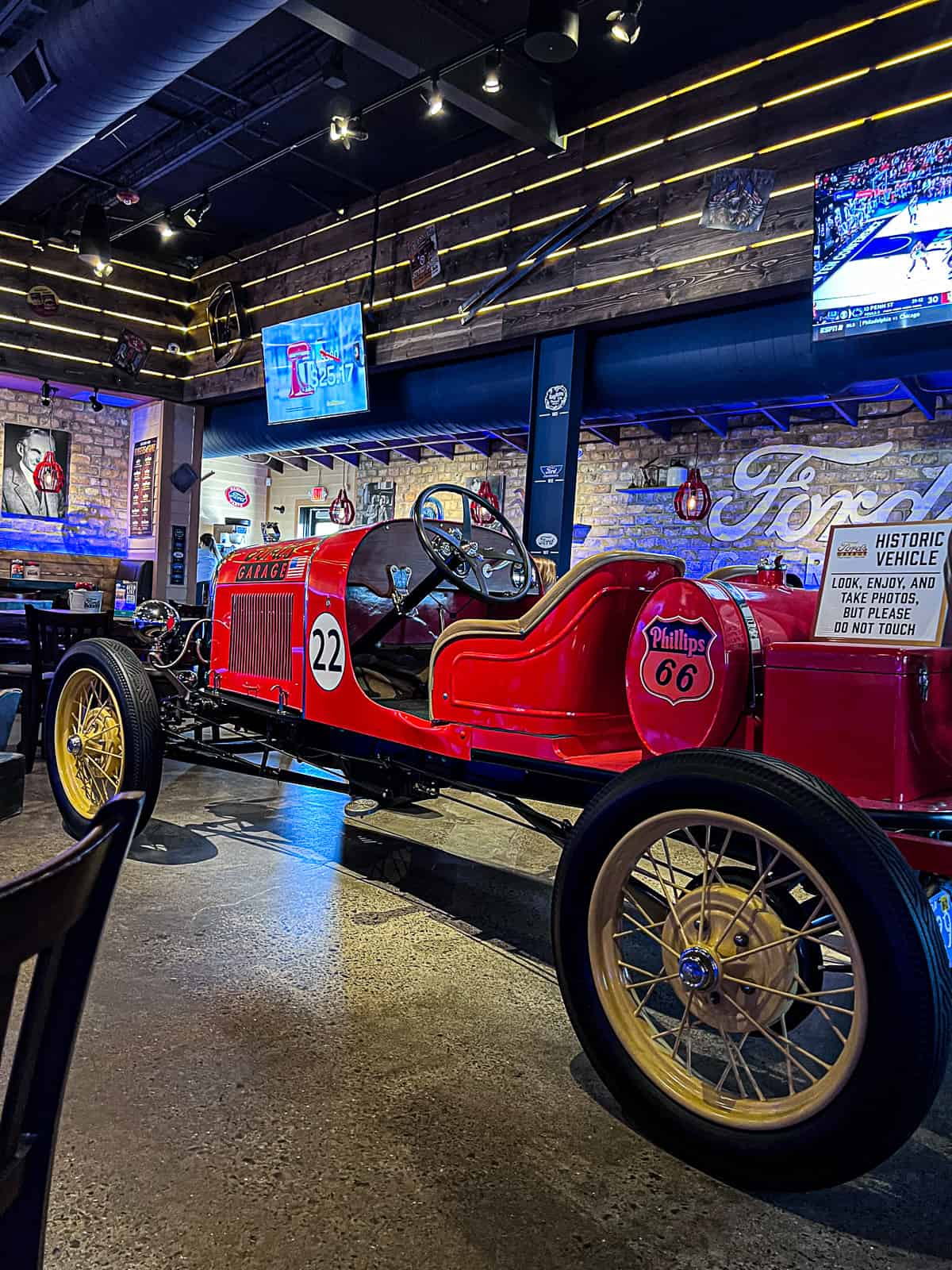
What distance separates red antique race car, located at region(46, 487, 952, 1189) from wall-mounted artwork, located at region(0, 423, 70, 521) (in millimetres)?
8408

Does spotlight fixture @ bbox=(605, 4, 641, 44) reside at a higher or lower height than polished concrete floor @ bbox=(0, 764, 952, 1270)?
higher

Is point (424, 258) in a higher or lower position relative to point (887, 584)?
higher

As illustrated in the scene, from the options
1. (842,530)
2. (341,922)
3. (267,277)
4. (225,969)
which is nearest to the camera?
(842,530)

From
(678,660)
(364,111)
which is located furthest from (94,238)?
(678,660)

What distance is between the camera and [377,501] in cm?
1275

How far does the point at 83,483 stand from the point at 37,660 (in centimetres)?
714

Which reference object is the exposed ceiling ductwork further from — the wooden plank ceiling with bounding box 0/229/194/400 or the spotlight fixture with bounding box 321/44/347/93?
the wooden plank ceiling with bounding box 0/229/194/400

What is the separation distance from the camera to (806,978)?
1.98 meters

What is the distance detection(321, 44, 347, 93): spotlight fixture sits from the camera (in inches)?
237

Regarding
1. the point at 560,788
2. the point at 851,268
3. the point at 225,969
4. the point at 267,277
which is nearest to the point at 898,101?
the point at 851,268

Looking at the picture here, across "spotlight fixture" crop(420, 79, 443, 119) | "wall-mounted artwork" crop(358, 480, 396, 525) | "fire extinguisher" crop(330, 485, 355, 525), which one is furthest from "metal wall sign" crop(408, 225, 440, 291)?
"wall-mounted artwork" crop(358, 480, 396, 525)

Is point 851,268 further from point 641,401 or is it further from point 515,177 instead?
point 515,177

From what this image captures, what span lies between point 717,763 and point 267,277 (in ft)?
30.7

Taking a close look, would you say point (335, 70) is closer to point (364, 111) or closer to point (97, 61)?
point (364, 111)
